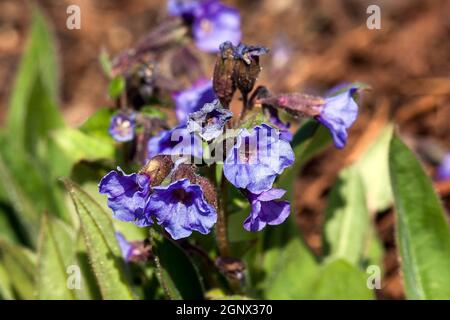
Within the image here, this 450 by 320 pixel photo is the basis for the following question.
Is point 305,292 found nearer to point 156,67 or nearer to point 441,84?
point 156,67

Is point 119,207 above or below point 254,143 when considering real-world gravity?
below

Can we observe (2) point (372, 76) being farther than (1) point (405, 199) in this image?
Yes

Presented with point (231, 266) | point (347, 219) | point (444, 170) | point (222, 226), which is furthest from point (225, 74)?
point (444, 170)

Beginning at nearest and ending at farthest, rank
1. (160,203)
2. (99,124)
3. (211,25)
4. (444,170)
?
1. (160,203)
2. (99,124)
3. (211,25)
4. (444,170)

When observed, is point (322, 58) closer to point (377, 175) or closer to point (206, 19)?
point (377, 175)

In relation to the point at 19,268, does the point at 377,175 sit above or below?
above

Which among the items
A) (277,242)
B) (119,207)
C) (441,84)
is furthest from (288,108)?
(441,84)
